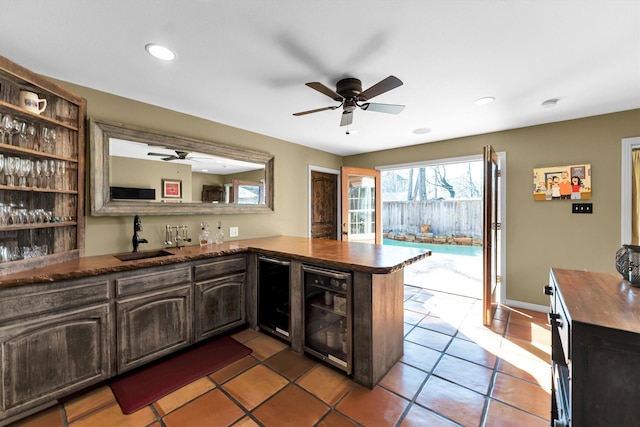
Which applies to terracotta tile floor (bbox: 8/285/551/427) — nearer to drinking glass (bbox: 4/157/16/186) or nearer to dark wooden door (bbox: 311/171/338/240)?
drinking glass (bbox: 4/157/16/186)

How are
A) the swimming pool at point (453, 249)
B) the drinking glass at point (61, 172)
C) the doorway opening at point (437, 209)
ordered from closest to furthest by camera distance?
the drinking glass at point (61, 172) < the swimming pool at point (453, 249) < the doorway opening at point (437, 209)

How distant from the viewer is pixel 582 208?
299cm

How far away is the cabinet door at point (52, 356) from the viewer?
152cm

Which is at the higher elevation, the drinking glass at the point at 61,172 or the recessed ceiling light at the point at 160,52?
the recessed ceiling light at the point at 160,52

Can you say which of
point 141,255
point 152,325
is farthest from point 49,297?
point 141,255

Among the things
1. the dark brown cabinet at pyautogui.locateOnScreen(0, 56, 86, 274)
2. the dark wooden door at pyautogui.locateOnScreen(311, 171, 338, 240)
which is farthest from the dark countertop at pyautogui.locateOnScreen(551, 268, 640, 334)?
the dark wooden door at pyautogui.locateOnScreen(311, 171, 338, 240)

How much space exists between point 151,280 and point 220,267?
589 mm

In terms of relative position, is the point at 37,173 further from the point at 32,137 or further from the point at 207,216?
the point at 207,216

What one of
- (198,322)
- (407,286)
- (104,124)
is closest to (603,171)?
(407,286)

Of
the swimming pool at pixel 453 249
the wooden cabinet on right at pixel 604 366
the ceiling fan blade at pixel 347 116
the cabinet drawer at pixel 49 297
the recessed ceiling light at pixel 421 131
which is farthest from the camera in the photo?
the swimming pool at pixel 453 249

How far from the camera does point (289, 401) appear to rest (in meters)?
1.75

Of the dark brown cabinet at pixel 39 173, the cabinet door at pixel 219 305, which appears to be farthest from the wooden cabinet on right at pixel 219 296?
the dark brown cabinet at pixel 39 173

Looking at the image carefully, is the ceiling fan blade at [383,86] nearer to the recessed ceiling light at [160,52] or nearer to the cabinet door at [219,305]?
the recessed ceiling light at [160,52]

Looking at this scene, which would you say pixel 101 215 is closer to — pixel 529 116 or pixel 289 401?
pixel 289 401
